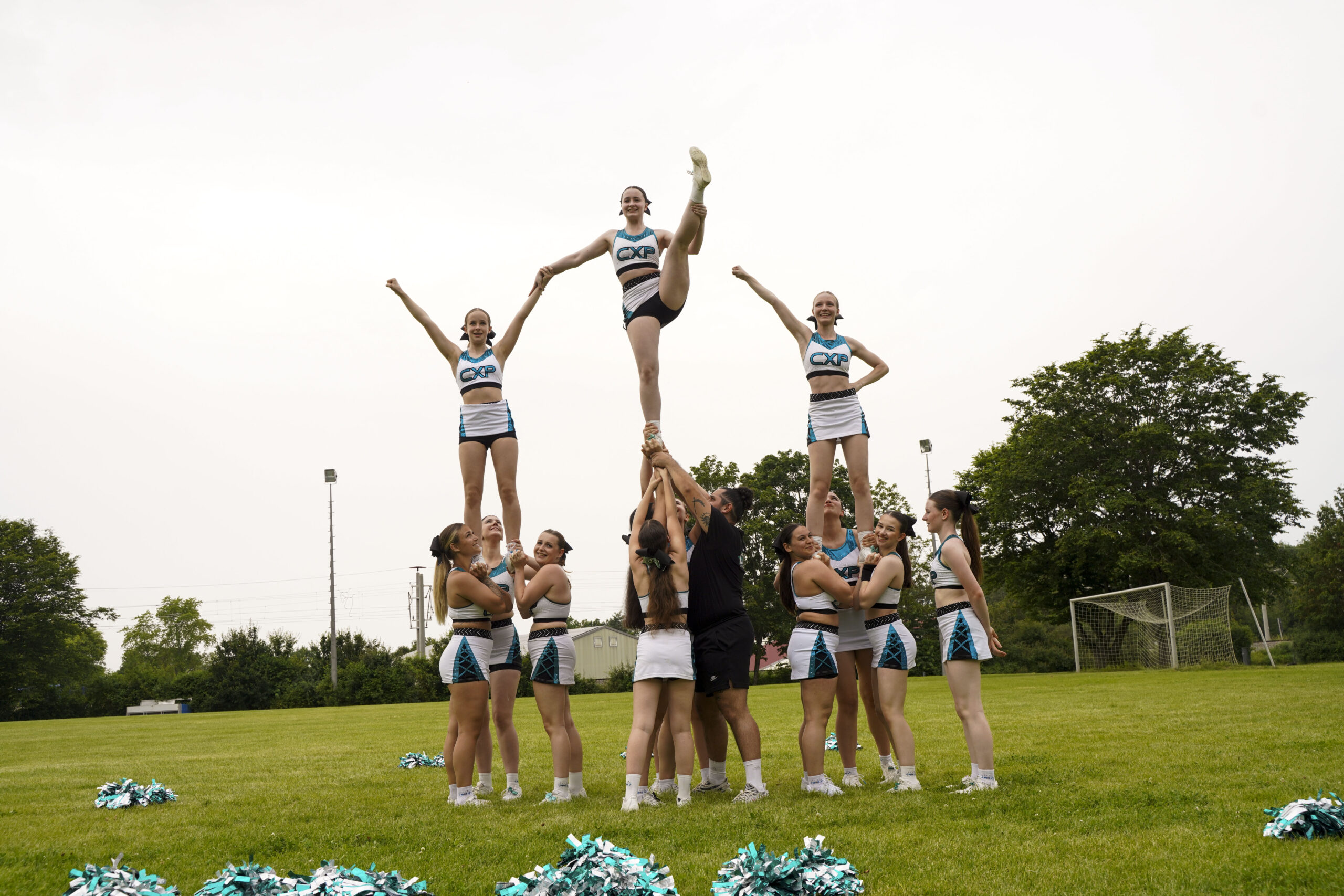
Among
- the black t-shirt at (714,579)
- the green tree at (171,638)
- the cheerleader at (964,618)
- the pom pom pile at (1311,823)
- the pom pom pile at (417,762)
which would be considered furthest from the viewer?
the green tree at (171,638)

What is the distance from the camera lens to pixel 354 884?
12.0 ft

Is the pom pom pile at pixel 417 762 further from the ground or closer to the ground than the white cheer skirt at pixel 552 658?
closer to the ground

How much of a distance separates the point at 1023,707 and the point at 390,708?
22972 mm

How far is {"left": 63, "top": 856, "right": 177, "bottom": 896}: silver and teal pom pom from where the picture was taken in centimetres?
Answer: 374

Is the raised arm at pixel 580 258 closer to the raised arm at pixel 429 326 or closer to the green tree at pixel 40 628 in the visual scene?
the raised arm at pixel 429 326

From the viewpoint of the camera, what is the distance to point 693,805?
6.35 m

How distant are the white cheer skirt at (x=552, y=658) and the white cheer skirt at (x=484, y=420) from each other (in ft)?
6.57

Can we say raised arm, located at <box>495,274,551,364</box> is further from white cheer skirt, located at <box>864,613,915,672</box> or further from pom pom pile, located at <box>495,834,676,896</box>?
pom pom pile, located at <box>495,834,676,896</box>

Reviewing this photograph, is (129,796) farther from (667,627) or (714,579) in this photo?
(714,579)

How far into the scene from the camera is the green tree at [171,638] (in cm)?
7581

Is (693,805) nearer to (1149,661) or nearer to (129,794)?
(129,794)

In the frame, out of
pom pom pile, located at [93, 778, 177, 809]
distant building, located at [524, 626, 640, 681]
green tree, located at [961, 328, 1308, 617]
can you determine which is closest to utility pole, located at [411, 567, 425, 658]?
distant building, located at [524, 626, 640, 681]

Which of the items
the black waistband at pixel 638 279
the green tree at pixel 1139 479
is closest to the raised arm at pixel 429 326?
the black waistband at pixel 638 279

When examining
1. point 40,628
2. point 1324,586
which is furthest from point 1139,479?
point 40,628
